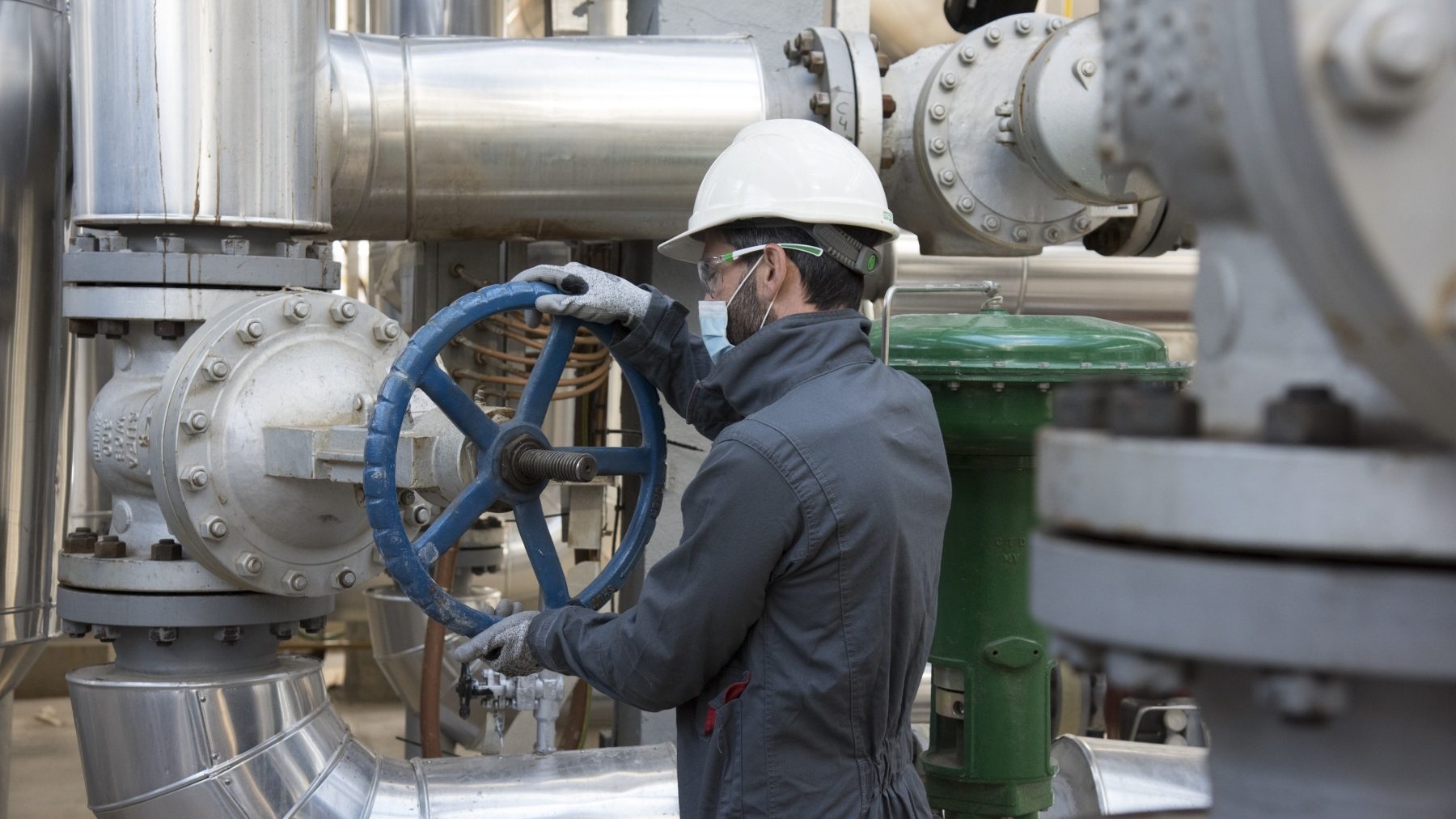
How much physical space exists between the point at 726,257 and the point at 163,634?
849mm

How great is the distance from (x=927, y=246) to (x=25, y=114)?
1333 millimetres

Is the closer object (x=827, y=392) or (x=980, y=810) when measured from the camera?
(x=827, y=392)

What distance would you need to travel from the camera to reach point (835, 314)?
1.53 meters

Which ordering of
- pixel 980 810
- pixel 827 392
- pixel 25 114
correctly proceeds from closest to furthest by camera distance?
pixel 827 392 → pixel 25 114 → pixel 980 810

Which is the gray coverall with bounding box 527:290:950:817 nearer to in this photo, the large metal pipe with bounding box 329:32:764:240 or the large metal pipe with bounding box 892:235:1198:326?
the large metal pipe with bounding box 329:32:764:240

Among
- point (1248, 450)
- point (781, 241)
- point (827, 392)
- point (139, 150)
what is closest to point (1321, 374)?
point (1248, 450)

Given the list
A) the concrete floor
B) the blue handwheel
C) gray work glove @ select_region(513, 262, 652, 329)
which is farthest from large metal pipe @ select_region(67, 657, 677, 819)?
the concrete floor

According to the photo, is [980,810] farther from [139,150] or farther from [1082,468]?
[1082,468]

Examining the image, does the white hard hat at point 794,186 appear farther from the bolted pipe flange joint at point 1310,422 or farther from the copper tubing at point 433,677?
the copper tubing at point 433,677

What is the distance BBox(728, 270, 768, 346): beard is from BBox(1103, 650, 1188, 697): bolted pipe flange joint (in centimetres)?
100

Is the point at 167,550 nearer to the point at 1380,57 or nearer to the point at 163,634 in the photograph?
the point at 163,634

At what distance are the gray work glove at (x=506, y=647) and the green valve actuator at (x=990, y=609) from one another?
0.67m

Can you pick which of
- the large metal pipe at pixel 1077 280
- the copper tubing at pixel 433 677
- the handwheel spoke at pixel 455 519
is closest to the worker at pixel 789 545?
the handwheel spoke at pixel 455 519

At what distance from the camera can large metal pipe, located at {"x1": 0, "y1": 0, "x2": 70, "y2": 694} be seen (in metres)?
1.91
